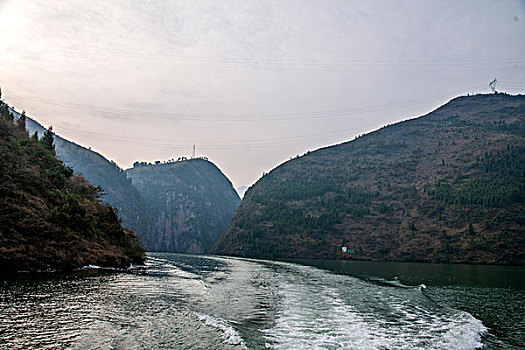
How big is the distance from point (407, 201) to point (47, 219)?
4739 inches

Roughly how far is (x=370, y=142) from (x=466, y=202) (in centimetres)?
9478

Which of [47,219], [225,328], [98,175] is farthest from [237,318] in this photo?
[98,175]

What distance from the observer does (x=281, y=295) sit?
88.4 feet

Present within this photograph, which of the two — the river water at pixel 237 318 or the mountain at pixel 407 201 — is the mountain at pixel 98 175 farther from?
the river water at pixel 237 318

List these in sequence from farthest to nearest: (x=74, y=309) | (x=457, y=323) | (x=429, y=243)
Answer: (x=429, y=243) → (x=457, y=323) → (x=74, y=309)

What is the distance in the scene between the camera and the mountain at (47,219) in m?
30.4

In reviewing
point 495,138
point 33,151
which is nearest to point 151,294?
point 33,151

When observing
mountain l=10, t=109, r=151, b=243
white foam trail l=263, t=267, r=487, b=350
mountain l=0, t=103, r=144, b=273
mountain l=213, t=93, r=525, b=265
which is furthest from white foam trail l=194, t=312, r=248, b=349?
mountain l=10, t=109, r=151, b=243

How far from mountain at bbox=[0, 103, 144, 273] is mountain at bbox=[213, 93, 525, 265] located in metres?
80.0

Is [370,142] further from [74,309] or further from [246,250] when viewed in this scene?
[74,309]

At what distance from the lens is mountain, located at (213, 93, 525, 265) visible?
9569 cm

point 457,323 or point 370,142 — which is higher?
point 370,142

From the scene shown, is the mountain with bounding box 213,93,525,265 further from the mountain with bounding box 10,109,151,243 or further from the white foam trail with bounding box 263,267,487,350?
the white foam trail with bounding box 263,267,487,350

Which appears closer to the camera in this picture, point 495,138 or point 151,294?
point 151,294
